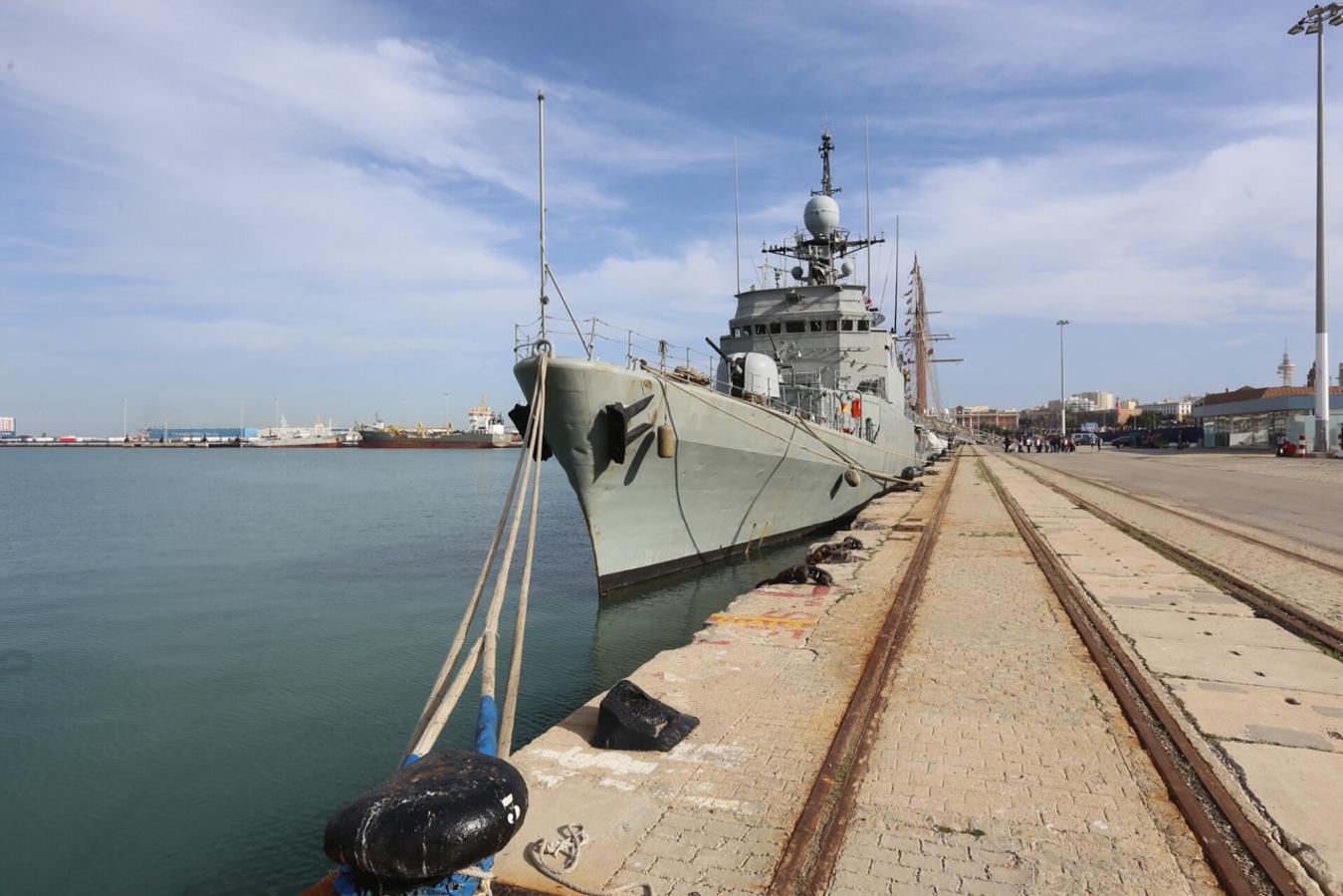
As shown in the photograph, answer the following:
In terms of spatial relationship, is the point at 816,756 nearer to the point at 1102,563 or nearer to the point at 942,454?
the point at 1102,563

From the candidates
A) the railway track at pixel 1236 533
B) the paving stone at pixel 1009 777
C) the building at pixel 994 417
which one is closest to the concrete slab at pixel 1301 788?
the paving stone at pixel 1009 777

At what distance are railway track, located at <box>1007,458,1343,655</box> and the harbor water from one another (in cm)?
594

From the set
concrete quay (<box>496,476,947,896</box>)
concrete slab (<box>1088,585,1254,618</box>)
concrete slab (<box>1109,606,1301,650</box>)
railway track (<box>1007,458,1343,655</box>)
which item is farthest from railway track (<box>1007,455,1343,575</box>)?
concrete quay (<box>496,476,947,896</box>)

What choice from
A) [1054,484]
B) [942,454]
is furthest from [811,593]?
[942,454]

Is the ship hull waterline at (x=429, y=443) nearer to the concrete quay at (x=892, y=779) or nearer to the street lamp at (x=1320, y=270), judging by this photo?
the street lamp at (x=1320, y=270)

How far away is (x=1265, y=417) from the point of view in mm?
48438

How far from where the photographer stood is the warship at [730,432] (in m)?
9.81

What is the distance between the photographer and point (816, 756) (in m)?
3.75

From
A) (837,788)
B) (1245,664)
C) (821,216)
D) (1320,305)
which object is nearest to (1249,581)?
(1245,664)

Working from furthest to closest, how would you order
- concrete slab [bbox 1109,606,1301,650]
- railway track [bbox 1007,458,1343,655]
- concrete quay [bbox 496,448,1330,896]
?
1. railway track [bbox 1007,458,1343,655]
2. concrete slab [bbox 1109,606,1301,650]
3. concrete quay [bbox 496,448,1330,896]

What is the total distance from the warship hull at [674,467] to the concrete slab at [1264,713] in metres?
6.89

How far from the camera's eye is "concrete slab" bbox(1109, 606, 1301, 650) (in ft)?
18.7

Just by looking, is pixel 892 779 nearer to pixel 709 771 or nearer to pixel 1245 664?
pixel 709 771

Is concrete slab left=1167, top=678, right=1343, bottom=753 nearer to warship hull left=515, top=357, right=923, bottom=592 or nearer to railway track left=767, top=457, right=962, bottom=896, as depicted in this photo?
railway track left=767, top=457, right=962, bottom=896
